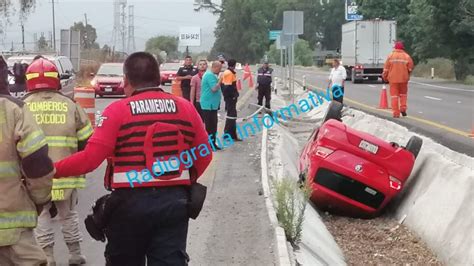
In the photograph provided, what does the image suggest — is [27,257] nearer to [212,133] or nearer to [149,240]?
[149,240]

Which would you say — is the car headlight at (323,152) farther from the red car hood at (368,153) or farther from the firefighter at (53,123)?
the firefighter at (53,123)

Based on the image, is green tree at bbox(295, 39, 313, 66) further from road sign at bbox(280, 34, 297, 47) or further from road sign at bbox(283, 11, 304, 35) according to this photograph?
road sign at bbox(283, 11, 304, 35)

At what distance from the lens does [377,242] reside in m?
8.38

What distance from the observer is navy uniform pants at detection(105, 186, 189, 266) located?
12.1 ft

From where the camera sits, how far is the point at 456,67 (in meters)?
42.5

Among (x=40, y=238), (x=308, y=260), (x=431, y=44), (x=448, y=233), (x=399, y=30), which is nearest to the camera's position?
(x=40, y=238)

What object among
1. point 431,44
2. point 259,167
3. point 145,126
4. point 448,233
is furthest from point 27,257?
point 431,44

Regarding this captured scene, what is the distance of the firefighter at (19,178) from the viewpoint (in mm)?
3570

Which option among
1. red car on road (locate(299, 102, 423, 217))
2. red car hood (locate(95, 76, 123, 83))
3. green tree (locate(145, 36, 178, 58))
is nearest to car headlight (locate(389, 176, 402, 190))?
red car on road (locate(299, 102, 423, 217))

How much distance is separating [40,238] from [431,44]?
38.4 m

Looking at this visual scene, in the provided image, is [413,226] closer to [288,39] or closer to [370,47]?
[288,39]

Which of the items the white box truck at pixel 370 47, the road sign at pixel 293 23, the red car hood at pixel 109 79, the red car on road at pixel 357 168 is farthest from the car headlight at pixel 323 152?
the white box truck at pixel 370 47

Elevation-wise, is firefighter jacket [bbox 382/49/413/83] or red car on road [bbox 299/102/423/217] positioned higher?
firefighter jacket [bbox 382/49/413/83]

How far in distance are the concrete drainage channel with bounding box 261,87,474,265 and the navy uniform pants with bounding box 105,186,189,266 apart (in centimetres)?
201
